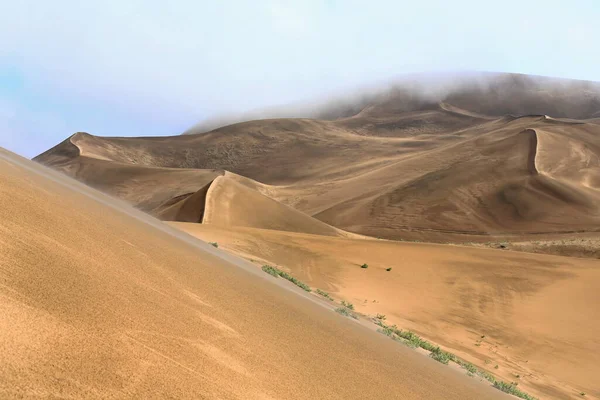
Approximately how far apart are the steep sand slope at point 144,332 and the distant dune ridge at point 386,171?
2455 cm

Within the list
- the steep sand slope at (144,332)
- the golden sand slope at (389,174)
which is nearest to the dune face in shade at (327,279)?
the steep sand slope at (144,332)

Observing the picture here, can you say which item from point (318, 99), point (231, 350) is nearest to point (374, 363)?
point (231, 350)

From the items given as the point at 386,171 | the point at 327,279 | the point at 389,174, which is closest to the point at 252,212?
the point at 327,279

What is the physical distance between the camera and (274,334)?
4699 millimetres

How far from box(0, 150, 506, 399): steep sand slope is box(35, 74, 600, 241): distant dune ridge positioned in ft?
80.6

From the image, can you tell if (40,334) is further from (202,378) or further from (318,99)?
(318,99)

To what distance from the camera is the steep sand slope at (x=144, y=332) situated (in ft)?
8.32

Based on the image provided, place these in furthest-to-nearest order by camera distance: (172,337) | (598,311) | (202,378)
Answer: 1. (598,311)
2. (172,337)
3. (202,378)

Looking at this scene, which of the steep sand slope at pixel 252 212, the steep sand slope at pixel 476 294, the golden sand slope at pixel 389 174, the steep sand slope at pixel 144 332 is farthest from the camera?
the golden sand slope at pixel 389 174

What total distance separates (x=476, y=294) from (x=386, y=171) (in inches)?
1784

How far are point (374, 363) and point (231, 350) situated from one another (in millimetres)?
2084

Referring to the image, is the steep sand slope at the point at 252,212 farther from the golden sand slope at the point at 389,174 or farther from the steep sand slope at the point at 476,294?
the steep sand slope at the point at 476,294

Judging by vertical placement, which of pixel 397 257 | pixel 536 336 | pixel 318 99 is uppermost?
pixel 318 99

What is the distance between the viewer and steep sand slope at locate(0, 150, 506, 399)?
2535 mm
